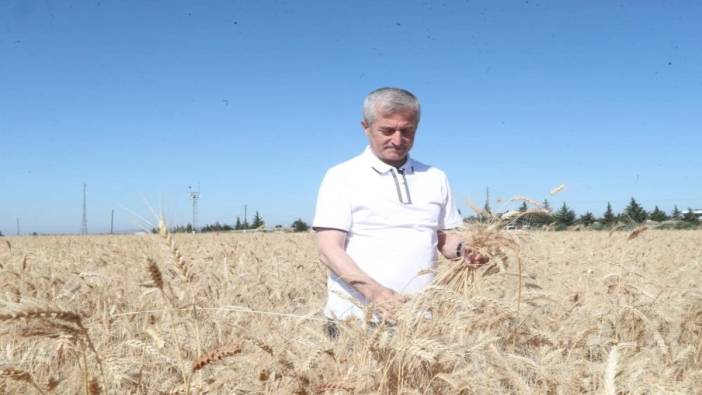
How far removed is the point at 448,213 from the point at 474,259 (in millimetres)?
870

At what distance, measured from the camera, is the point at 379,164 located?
3090 millimetres

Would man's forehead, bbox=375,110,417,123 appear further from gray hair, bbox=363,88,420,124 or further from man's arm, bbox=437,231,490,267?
man's arm, bbox=437,231,490,267

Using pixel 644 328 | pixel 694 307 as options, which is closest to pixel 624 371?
pixel 644 328

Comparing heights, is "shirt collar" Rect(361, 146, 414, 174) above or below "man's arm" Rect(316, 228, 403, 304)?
above

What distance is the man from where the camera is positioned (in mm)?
2975

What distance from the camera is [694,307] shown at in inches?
113

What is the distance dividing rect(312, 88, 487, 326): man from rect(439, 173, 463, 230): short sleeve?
199mm

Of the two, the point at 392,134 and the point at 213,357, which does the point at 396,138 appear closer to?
the point at 392,134

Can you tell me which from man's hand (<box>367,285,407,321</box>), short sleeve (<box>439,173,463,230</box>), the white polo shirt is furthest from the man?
man's hand (<box>367,285,407,321</box>)

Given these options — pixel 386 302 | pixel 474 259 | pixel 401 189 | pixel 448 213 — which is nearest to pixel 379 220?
pixel 401 189

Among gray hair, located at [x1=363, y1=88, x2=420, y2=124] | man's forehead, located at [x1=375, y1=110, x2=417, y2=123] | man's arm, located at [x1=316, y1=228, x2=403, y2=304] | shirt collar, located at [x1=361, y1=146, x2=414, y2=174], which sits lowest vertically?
man's arm, located at [x1=316, y1=228, x2=403, y2=304]

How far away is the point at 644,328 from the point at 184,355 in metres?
2.19

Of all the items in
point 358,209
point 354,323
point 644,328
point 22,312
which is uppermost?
point 358,209

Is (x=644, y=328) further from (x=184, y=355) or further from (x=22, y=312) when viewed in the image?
(x=22, y=312)
